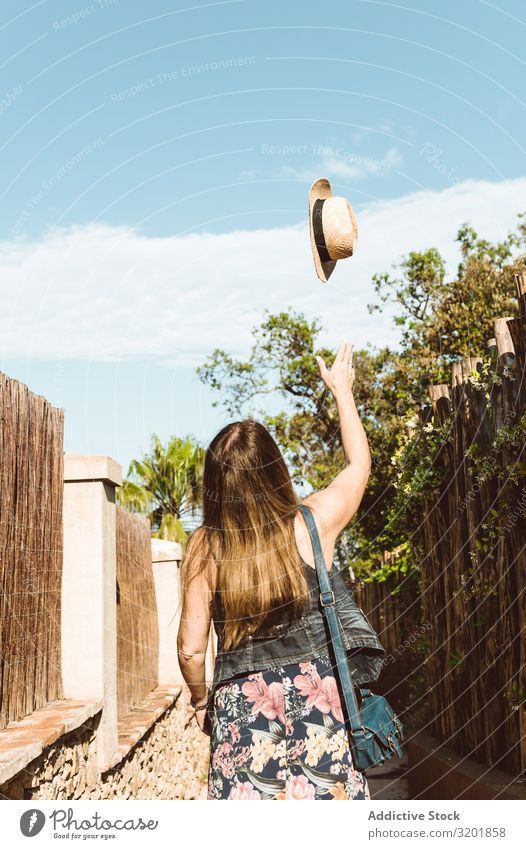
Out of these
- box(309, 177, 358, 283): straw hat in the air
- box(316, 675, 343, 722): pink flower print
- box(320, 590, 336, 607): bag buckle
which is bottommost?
box(316, 675, 343, 722): pink flower print

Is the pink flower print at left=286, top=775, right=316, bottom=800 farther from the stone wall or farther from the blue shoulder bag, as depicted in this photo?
the stone wall

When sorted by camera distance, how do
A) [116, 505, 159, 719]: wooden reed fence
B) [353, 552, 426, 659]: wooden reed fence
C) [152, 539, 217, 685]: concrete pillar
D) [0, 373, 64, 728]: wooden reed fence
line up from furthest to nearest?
[152, 539, 217, 685]: concrete pillar, [353, 552, 426, 659]: wooden reed fence, [116, 505, 159, 719]: wooden reed fence, [0, 373, 64, 728]: wooden reed fence

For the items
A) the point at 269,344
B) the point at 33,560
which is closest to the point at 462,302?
the point at 269,344

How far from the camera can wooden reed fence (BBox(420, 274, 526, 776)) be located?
3.50 meters

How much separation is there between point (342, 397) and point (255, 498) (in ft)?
1.79

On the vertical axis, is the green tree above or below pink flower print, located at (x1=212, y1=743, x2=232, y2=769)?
above

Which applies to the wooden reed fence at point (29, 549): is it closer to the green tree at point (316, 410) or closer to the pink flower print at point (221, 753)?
the pink flower print at point (221, 753)

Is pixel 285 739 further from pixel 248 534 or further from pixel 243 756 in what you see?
pixel 248 534

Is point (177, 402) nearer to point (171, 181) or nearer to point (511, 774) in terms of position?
point (171, 181)

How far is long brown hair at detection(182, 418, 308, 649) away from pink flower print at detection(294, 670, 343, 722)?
17cm

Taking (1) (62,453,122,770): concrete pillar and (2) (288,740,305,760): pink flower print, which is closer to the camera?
(2) (288,740,305,760): pink flower print

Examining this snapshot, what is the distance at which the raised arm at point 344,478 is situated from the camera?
229 cm

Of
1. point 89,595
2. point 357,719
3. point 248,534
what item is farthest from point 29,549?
point 357,719

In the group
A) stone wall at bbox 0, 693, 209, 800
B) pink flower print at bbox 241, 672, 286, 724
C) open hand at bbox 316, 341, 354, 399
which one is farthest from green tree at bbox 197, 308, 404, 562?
pink flower print at bbox 241, 672, 286, 724
